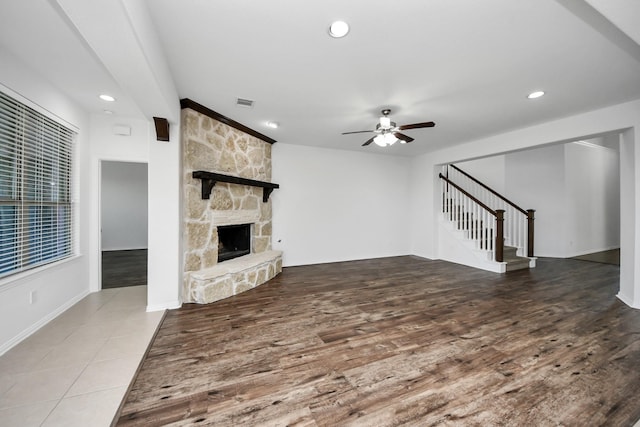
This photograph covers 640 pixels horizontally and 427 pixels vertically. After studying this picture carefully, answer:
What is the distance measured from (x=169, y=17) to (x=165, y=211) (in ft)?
6.70

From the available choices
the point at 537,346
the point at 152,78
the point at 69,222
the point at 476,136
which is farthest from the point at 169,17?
the point at 476,136

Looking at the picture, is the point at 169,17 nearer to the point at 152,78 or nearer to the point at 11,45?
the point at 152,78

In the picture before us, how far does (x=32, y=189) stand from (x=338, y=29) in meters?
3.52

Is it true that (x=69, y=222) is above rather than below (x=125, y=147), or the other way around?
below

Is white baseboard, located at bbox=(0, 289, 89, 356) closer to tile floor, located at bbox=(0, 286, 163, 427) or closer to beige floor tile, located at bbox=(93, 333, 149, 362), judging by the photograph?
tile floor, located at bbox=(0, 286, 163, 427)

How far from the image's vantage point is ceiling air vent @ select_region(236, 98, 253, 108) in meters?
3.10

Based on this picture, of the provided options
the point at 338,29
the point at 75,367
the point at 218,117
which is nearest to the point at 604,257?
the point at 338,29

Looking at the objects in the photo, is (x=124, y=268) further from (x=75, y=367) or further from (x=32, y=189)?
(x=75, y=367)

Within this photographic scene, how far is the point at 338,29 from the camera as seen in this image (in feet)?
6.04

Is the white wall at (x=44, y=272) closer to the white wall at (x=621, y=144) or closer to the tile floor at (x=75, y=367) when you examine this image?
the tile floor at (x=75, y=367)

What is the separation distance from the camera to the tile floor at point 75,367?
1.49 metres

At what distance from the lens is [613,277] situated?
14.1ft

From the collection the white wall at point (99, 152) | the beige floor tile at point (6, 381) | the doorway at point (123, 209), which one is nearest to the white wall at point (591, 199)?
the white wall at point (99, 152)

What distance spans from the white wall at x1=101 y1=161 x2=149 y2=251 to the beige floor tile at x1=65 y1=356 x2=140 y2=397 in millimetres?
6241
